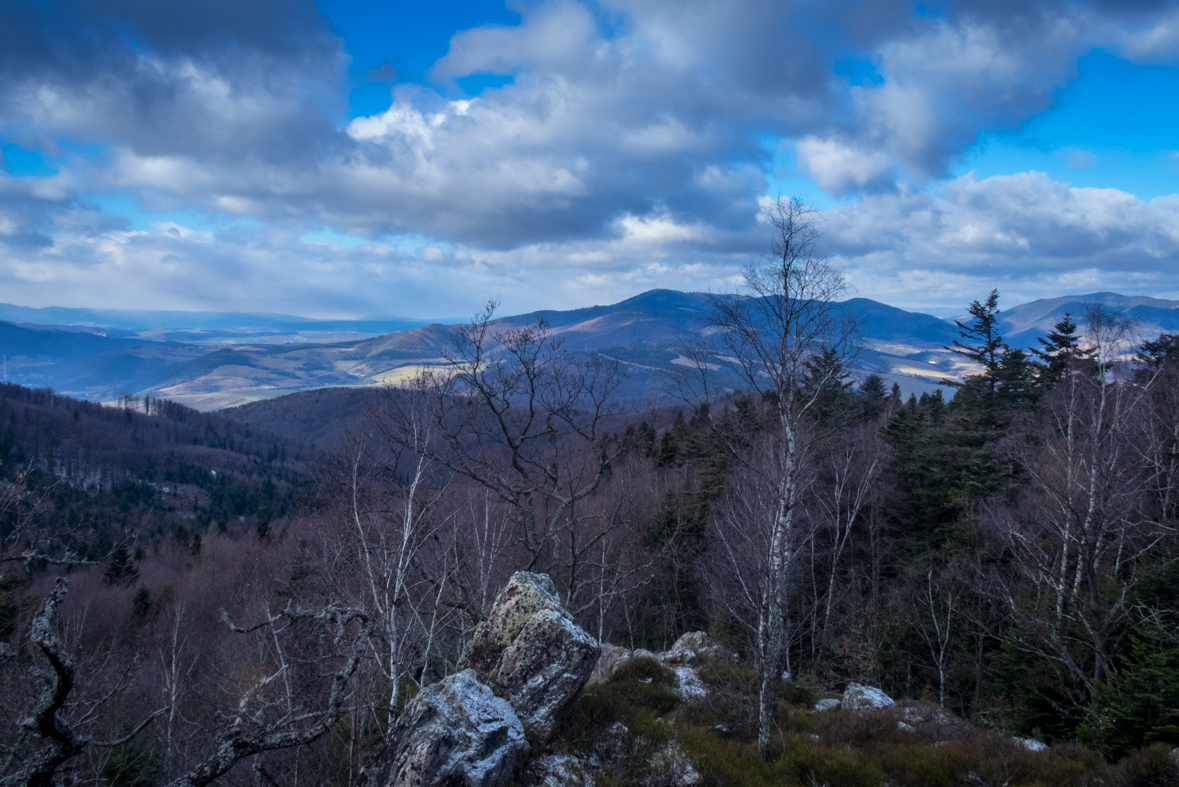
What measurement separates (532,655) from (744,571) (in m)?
15.7

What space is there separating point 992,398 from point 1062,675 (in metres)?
20.2

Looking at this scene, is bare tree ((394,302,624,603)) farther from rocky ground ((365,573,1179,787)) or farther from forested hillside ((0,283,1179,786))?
rocky ground ((365,573,1179,787))

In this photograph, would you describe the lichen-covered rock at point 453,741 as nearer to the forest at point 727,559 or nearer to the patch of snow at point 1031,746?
the forest at point 727,559

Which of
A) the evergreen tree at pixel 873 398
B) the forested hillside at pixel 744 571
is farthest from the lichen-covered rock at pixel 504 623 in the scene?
the evergreen tree at pixel 873 398

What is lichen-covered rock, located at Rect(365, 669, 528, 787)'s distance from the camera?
635 centimetres

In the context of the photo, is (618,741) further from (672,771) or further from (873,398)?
A: (873,398)

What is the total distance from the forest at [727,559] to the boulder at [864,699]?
45.3 inches

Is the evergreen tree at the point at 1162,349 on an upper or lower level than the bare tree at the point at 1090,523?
upper

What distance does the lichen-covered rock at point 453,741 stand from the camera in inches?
250

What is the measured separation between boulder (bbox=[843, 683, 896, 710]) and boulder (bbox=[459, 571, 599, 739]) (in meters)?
7.37

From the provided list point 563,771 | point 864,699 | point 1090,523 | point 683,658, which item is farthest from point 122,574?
point 1090,523

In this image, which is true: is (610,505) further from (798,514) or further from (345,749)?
(345,749)

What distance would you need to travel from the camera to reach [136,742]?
17156mm

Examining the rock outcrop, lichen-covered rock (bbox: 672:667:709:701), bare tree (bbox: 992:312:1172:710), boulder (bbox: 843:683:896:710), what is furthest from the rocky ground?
bare tree (bbox: 992:312:1172:710)
